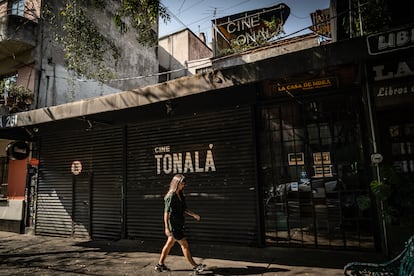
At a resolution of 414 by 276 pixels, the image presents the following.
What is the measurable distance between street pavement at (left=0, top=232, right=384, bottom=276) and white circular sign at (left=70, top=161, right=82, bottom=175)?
259cm

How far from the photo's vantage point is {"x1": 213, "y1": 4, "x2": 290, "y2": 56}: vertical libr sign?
42.2ft

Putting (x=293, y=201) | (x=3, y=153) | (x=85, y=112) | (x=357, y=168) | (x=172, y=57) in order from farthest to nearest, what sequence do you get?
(x=172, y=57) < (x=3, y=153) < (x=85, y=112) < (x=293, y=201) < (x=357, y=168)

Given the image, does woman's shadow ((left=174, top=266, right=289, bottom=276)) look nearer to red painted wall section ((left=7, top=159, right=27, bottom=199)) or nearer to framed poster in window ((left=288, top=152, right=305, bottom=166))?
framed poster in window ((left=288, top=152, right=305, bottom=166))

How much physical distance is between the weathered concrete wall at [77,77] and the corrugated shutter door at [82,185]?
8.29 feet

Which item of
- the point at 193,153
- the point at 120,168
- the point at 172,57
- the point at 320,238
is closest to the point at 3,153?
the point at 120,168

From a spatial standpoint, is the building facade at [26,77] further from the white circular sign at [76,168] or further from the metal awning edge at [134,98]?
the metal awning edge at [134,98]

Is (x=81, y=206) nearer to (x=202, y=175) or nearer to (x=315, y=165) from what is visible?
(x=202, y=175)

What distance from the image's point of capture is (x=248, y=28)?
13.8 meters

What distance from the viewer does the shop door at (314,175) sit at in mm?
6301

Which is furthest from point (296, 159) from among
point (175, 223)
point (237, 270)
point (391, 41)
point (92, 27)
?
point (92, 27)

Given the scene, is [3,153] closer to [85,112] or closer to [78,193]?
[78,193]

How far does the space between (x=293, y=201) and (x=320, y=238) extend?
3.28 ft

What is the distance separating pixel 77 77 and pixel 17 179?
16.7ft

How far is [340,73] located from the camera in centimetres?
661
